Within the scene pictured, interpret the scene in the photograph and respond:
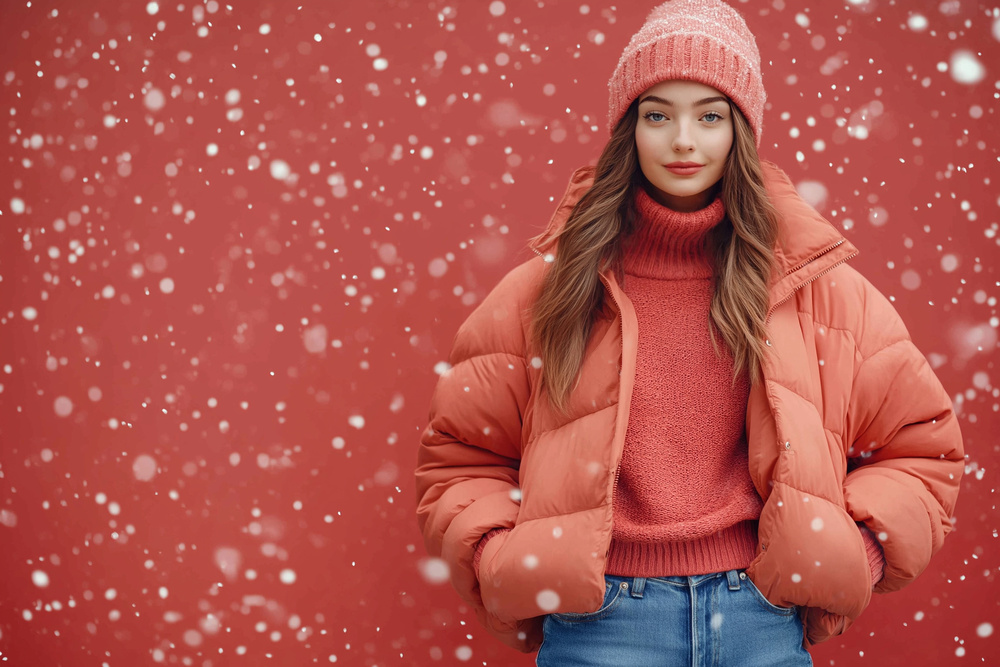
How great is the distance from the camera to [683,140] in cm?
127

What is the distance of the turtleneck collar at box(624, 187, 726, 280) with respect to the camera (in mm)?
1300

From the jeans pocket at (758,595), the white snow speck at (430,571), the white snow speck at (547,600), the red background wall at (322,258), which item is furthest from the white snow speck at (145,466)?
the jeans pocket at (758,595)

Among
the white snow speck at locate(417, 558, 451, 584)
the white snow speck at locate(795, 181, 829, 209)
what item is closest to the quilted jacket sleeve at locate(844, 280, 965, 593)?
the white snow speck at locate(795, 181, 829, 209)

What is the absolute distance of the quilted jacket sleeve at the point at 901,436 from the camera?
128 centimetres

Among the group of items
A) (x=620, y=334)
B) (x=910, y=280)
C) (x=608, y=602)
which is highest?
(x=910, y=280)

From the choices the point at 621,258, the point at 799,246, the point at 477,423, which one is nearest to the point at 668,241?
the point at 621,258

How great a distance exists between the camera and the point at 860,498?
125 cm

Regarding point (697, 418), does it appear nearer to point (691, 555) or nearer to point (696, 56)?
point (691, 555)

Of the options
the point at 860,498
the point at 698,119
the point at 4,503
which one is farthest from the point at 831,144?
the point at 4,503

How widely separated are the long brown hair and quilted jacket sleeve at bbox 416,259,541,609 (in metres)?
0.07

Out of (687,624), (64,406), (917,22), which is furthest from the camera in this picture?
(64,406)

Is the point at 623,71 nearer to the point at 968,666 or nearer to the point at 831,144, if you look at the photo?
the point at 831,144

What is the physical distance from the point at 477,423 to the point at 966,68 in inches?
52.6

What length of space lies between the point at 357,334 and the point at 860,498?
3.56 ft
